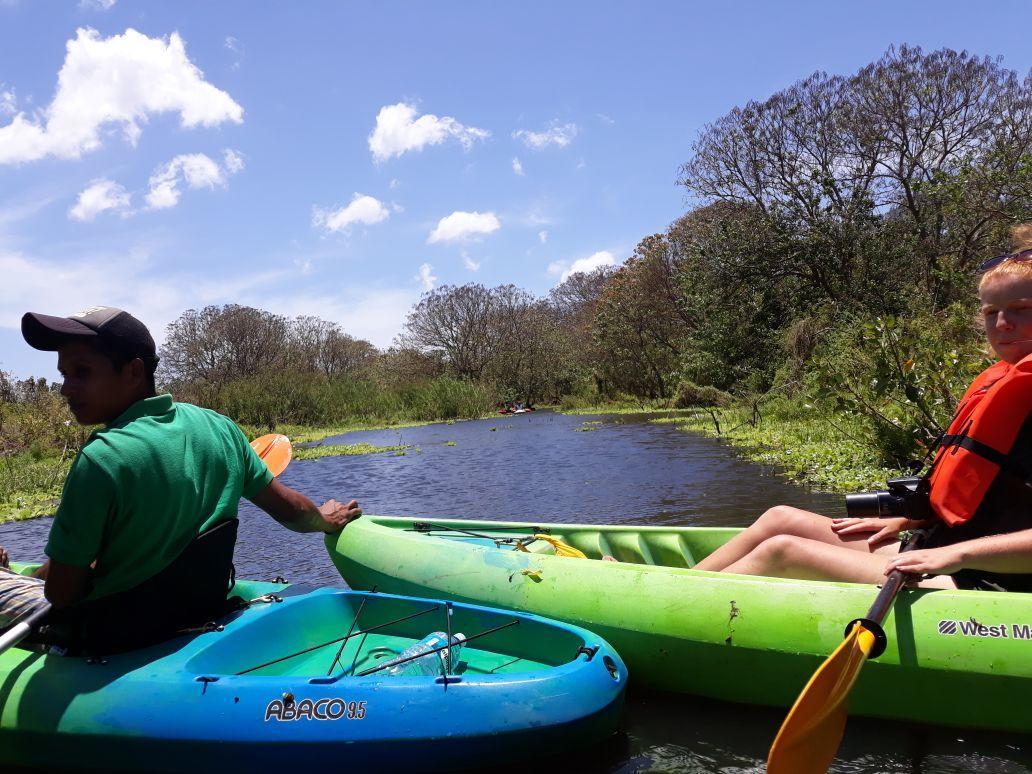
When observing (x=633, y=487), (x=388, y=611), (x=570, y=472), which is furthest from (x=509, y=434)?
(x=388, y=611)

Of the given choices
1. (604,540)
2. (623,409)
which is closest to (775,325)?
(623,409)

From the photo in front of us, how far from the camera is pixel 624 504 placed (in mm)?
7789

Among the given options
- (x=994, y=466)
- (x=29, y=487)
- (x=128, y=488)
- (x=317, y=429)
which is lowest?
(x=317, y=429)

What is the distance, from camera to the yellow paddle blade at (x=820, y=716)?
2031 mm

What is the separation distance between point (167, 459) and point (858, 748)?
2447 mm

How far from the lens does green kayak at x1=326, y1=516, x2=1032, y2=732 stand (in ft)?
8.10

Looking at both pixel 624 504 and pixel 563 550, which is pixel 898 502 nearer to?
pixel 563 550

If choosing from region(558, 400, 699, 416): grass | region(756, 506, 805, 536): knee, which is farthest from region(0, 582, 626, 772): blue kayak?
region(558, 400, 699, 416): grass

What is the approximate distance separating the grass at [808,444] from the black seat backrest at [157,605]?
5.67m

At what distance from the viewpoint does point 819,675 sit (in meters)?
2.12

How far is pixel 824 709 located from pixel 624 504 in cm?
568

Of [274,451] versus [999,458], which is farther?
[274,451]

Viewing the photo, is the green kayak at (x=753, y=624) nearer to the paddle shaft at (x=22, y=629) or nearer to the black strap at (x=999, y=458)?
the black strap at (x=999, y=458)

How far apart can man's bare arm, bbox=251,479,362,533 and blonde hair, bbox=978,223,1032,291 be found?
8.12ft
